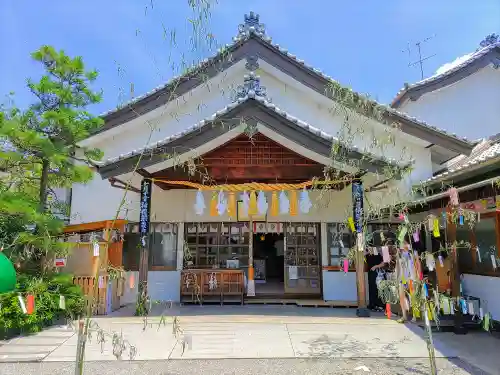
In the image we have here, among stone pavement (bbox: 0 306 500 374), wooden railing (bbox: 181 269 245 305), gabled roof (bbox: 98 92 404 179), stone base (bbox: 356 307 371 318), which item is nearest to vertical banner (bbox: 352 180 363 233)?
gabled roof (bbox: 98 92 404 179)

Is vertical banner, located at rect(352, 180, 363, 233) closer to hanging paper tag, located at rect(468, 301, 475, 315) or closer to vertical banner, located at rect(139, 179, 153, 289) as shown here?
hanging paper tag, located at rect(468, 301, 475, 315)

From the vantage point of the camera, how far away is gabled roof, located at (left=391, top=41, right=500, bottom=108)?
1403cm

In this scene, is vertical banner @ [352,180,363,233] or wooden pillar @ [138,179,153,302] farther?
wooden pillar @ [138,179,153,302]

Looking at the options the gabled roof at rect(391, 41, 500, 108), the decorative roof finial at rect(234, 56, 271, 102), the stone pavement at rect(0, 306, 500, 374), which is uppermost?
the gabled roof at rect(391, 41, 500, 108)

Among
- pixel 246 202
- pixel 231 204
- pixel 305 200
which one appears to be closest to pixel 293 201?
pixel 305 200

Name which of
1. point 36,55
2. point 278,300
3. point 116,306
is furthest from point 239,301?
point 36,55

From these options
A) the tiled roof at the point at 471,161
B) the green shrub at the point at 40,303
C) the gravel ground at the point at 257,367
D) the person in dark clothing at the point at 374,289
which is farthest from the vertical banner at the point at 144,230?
the tiled roof at the point at 471,161

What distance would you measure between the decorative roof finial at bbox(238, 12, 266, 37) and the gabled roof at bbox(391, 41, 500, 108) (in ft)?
21.1

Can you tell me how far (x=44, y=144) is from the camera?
337 inches

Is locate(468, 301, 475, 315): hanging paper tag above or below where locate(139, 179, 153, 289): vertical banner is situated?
below

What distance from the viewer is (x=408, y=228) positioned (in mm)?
4910

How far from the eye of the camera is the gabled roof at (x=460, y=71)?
1403cm

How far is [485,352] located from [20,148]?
10357mm

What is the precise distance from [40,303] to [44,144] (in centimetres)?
346
